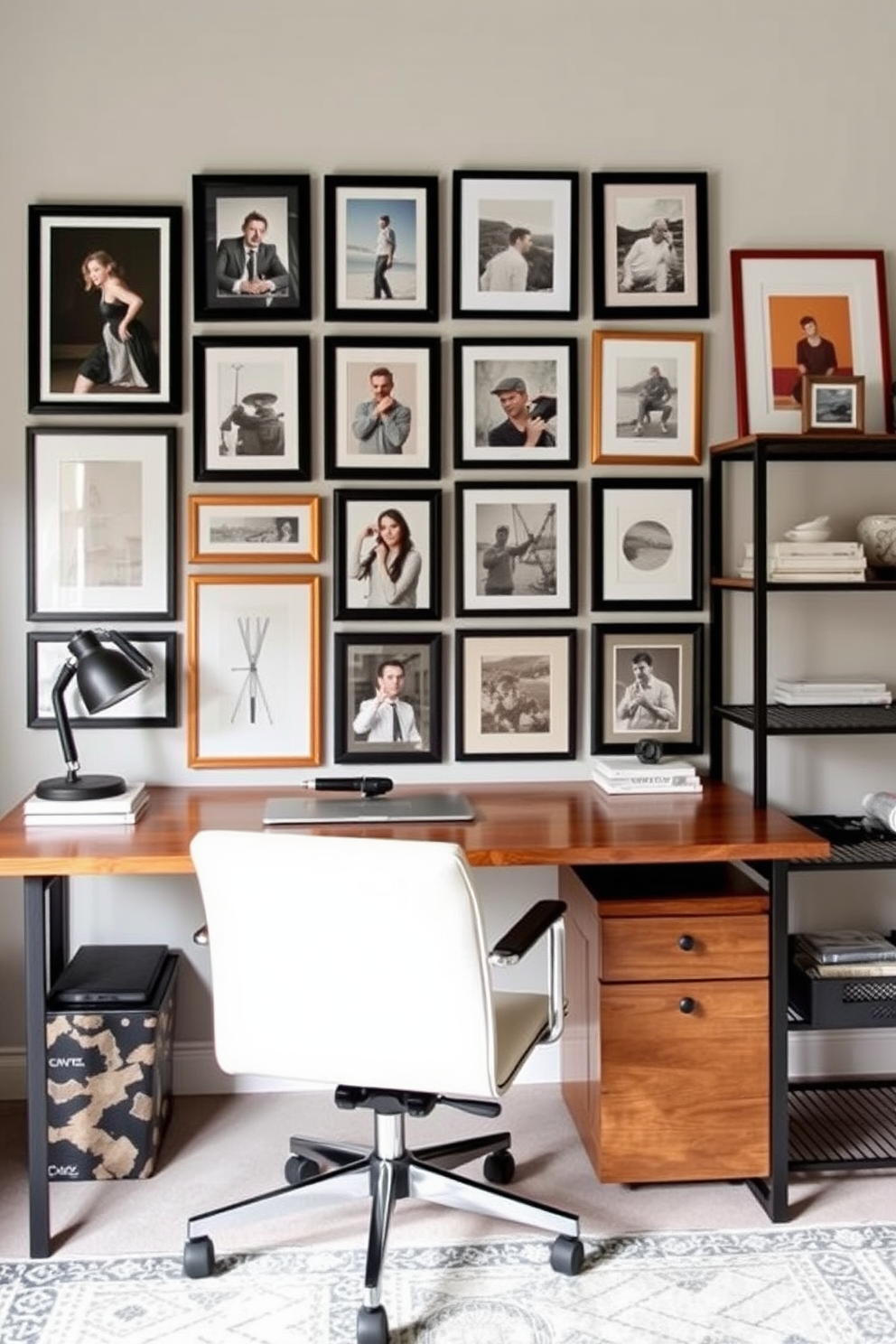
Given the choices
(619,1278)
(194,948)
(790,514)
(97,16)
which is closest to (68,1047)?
(194,948)

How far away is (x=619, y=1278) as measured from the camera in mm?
2551

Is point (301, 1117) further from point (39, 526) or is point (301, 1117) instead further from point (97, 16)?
point (97, 16)

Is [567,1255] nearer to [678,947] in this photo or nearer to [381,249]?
[678,947]

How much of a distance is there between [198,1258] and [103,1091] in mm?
486

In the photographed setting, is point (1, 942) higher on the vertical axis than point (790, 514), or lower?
lower

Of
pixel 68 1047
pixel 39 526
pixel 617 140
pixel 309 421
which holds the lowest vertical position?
pixel 68 1047

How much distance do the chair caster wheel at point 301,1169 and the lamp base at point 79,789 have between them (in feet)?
2.74

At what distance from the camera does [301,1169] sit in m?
2.85

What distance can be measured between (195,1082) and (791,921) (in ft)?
4.90

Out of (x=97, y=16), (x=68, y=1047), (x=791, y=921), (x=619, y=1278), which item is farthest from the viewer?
(x=791, y=921)

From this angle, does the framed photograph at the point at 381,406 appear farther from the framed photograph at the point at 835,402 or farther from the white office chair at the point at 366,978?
the white office chair at the point at 366,978

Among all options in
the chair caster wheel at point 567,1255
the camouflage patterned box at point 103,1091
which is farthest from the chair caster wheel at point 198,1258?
the chair caster wheel at point 567,1255

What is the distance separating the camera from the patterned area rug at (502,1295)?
2381mm

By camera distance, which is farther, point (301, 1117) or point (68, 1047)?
point (301, 1117)
